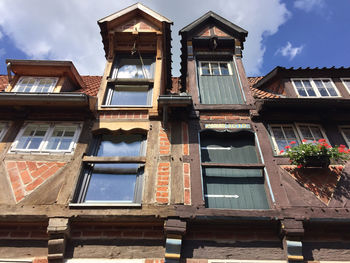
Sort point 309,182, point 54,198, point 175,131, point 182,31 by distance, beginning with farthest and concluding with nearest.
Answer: point 182,31
point 175,131
point 309,182
point 54,198

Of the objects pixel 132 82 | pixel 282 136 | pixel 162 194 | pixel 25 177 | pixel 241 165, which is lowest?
pixel 162 194

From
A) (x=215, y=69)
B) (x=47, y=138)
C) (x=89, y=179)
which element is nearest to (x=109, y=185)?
(x=89, y=179)

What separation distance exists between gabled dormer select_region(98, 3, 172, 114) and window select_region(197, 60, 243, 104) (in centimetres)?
132

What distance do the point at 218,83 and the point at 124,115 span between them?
3100mm

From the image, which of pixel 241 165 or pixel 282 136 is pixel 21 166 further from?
pixel 282 136

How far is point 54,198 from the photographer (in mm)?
4715

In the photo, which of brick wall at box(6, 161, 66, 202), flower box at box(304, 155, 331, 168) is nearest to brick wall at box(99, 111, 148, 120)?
brick wall at box(6, 161, 66, 202)

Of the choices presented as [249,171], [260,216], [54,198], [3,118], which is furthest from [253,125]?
[3,118]

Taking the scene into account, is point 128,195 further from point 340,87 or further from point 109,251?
point 340,87

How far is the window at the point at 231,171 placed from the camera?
498 cm

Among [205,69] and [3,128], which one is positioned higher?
[205,69]

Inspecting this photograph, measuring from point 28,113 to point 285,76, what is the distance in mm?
7692

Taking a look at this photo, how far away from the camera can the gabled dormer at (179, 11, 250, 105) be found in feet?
23.2

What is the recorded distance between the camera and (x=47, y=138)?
5.86 m
